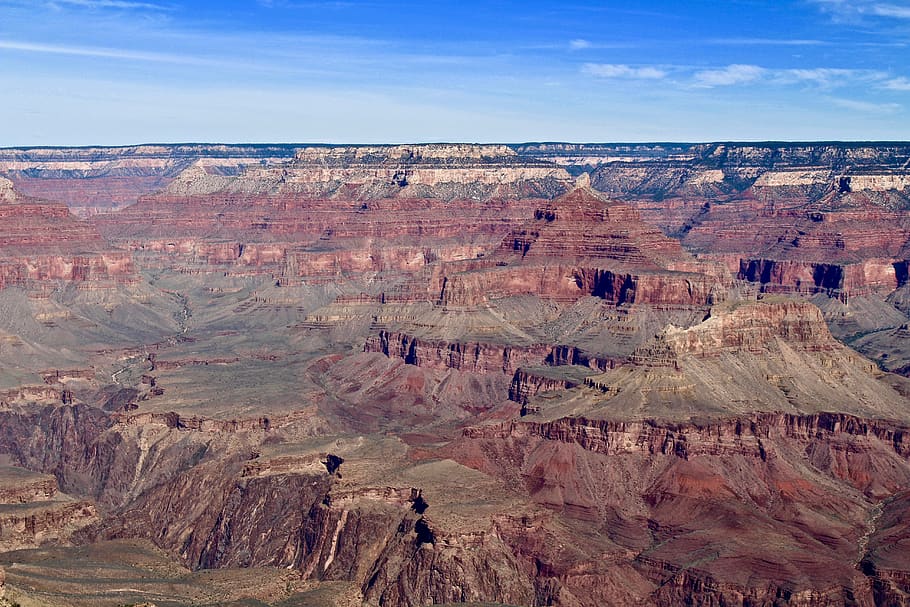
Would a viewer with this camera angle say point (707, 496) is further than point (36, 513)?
Yes

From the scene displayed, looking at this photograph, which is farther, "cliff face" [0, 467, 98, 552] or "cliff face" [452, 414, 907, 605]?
"cliff face" [0, 467, 98, 552]

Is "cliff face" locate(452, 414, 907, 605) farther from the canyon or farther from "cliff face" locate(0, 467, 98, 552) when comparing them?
"cliff face" locate(0, 467, 98, 552)

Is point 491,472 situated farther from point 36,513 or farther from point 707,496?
point 36,513

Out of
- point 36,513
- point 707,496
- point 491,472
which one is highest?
point 491,472

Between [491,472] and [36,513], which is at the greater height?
[491,472]

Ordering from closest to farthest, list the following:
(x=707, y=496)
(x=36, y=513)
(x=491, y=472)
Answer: (x=36, y=513) → (x=707, y=496) → (x=491, y=472)

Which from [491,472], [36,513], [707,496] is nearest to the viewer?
[36,513]

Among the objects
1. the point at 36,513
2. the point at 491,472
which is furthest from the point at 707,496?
the point at 36,513

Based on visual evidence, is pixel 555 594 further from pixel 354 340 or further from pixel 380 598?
pixel 354 340

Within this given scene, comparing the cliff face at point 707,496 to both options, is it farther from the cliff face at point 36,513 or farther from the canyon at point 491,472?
the cliff face at point 36,513

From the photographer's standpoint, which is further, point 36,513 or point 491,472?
point 491,472

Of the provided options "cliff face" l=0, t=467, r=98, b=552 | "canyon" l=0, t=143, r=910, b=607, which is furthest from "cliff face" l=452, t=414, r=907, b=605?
"cliff face" l=0, t=467, r=98, b=552
